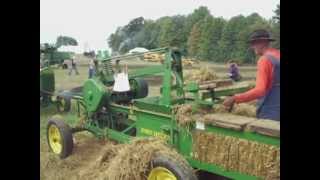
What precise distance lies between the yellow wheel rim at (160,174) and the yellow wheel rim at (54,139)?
2.64 m

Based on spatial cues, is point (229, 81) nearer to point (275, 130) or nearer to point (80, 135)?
point (275, 130)

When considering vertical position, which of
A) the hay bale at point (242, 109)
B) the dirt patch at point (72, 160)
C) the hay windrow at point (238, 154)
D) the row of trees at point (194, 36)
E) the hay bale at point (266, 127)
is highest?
the row of trees at point (194, 36)

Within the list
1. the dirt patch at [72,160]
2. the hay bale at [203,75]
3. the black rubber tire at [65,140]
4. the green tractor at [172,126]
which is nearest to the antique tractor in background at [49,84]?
the dirt patch at [72,160]

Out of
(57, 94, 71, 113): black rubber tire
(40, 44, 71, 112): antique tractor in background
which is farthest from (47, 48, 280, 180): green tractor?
(57, 94, 71, 113): black rubber tire

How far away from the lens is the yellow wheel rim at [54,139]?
689cm

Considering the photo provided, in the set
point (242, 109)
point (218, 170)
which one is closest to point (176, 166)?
point (218, 170)

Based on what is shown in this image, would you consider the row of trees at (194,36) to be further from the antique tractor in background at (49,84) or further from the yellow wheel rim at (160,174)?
the yellow wheel rim at (160,174)

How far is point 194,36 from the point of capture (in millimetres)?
19297

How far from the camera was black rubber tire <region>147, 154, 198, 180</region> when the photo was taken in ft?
14.1

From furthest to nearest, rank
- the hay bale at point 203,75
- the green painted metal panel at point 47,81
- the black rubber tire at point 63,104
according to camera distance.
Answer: the green painted metal panel at point 47,81, the black rubber tire at point 63,104, the hay bale at point 203,75

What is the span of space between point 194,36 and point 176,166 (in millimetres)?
15349

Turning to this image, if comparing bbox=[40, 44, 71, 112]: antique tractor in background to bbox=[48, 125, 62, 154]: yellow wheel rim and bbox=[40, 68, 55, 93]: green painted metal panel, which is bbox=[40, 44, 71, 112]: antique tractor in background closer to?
bbox=[40, 68, 55, 93]: green painted metal panel

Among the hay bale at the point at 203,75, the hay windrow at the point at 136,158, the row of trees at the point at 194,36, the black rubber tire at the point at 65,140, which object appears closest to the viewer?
the hay windrow at the point at 136,158
